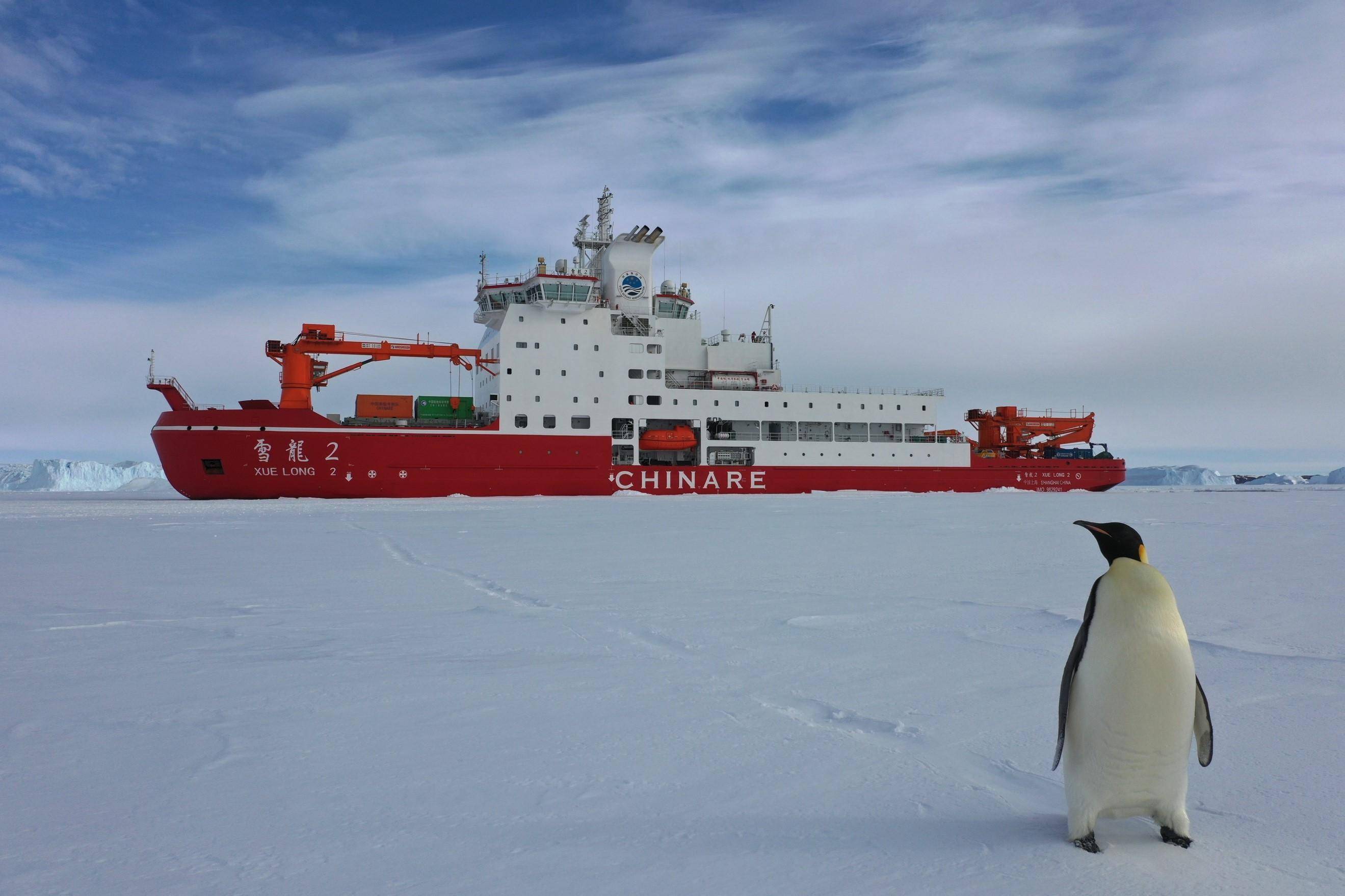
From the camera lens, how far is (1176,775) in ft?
6.15

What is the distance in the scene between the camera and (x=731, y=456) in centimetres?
2592

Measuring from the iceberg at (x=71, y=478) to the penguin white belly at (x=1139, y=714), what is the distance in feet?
203

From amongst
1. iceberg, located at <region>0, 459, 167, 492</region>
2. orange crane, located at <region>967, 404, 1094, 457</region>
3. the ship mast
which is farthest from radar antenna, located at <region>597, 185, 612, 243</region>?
iceberg, located at <region>0, 459, 167, 492</region>

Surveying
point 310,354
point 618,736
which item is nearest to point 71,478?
point 310,354

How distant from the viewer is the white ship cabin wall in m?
23.9

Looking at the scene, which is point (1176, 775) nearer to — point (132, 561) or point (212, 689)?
point (212, 689)

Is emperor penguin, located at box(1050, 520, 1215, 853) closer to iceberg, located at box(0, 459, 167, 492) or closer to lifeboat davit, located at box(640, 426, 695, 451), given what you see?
lifeboat davit, located at box(640, 426, 695, 451)

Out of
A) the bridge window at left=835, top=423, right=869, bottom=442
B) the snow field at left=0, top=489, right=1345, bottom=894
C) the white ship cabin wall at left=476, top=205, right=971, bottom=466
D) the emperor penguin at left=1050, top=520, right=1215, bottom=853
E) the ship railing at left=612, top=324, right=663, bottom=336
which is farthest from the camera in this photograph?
the bridge window at left=835, top=423, right=869, bottom=442

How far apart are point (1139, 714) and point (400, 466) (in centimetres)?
2188

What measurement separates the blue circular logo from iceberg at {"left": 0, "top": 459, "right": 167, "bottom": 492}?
43087mm

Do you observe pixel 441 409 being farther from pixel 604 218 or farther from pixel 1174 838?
pixel 1174 838

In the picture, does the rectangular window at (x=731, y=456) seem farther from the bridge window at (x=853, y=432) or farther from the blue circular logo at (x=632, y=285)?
the blue circular logo at (x=632, y=285)

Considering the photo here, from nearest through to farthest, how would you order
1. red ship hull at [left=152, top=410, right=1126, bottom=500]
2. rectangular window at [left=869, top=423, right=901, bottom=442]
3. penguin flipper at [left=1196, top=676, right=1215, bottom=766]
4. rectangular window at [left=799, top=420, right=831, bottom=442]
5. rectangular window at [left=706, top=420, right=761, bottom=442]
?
1. penguin flipper at [left=1196, top=676, right=1215, bottom=766]
2. red ship hull at [left=152, top=410, right=1126, bottom=500]
3. rectangular window at [left=706, top=420, right=761, bottom=442]
4. rectangular window at [left=799, top=420, right=831, bottom=442]
5. rectangular window at [left=869, top=423, right=901, bottom=442]

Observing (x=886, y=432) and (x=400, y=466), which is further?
(x=886, y=432)
